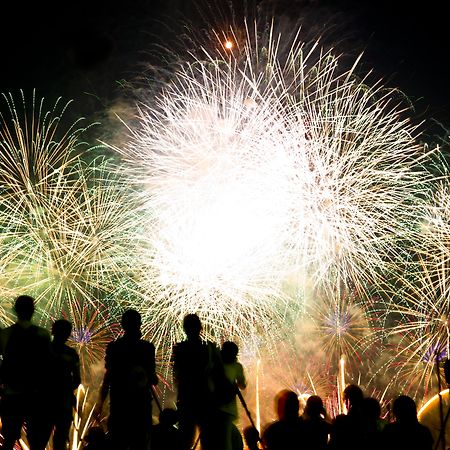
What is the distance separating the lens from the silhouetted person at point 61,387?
5.30 m

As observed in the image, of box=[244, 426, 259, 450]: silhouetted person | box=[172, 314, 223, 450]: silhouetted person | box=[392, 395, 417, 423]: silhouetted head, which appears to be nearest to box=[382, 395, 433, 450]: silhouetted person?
box=[392, 395, 417, 423]: silhouetted head

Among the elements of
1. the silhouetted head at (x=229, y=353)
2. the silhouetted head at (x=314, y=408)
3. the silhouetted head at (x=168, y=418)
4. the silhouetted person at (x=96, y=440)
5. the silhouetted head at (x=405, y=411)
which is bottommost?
the silhouetted person at (x=96, y=440)

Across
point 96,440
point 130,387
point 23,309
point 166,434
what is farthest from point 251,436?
point 23,309

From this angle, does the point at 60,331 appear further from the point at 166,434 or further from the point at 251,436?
the point at 251,436

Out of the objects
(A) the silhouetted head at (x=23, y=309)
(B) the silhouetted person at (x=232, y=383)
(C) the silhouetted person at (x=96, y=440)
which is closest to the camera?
(C) the silhouetted person at (x=96, y=440)

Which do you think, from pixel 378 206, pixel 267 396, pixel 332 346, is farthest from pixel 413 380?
pixel 378 206

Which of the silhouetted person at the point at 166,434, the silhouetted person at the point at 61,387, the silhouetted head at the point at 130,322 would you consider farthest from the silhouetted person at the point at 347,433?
the silhouetted person at the point at 61,387

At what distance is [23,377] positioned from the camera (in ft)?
17.1

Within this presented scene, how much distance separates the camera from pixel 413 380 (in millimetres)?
24891

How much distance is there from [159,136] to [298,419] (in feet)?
30.9

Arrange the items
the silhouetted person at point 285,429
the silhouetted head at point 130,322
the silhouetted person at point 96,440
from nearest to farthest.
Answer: the silhouetted person at point 285,429, the silhouetted person at point 96,440, the silhouetted head at point 130,322

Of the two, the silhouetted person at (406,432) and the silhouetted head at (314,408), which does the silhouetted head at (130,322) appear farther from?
the silhouetted person at (406,432)

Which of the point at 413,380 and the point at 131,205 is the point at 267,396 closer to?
the point at 413,380

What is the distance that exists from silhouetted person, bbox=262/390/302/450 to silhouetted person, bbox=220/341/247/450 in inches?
42.4
